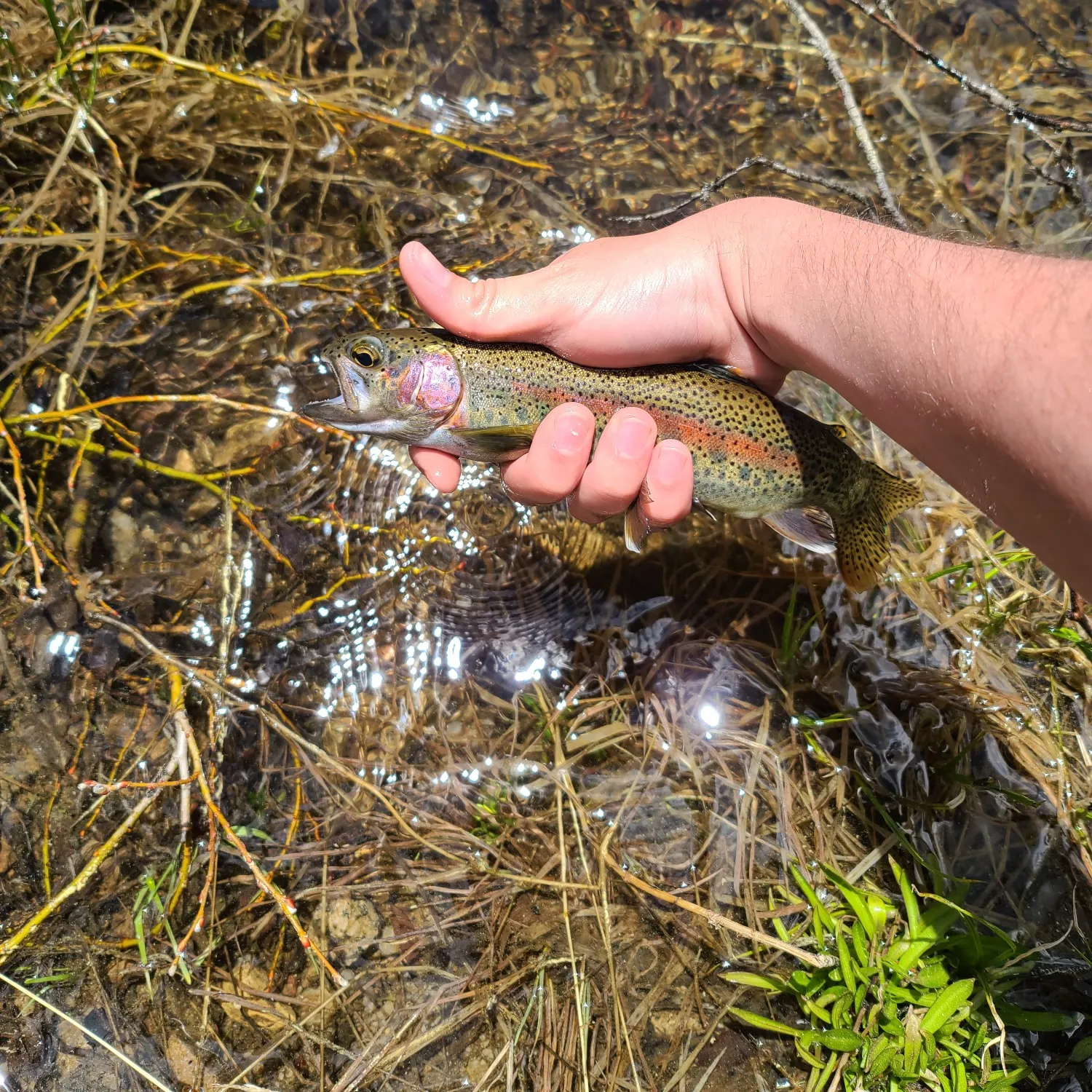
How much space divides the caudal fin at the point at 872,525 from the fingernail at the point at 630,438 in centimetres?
91

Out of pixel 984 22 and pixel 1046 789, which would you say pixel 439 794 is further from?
pixel 984 22

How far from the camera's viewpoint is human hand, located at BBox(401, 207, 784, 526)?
8.87 feet

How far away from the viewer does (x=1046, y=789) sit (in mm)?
3188

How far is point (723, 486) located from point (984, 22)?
4.48m

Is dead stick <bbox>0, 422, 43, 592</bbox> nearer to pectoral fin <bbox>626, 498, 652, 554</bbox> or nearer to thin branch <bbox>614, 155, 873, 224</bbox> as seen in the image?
pectoral fin <bbox>626, 498, 652, 554</bbox>

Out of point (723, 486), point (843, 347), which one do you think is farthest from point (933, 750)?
point (843, 347)

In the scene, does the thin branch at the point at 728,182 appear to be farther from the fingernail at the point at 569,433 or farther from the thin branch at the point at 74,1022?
the thin branch at the point at 74,1022

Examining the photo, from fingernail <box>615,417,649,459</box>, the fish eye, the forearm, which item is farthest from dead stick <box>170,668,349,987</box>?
the forearm

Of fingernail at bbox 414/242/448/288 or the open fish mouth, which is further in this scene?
the open fish mouth

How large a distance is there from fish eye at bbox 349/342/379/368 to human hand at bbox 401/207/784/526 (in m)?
0.25

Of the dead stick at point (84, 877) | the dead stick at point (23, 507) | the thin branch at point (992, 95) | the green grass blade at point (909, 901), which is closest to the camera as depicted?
the dead stick at point (84, 877)

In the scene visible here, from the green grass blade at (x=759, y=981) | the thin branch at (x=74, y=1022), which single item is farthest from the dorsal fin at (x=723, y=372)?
the thin branch at (x=74, y=1022)

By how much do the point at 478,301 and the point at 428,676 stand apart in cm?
165

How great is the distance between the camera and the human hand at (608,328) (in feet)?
8.87
